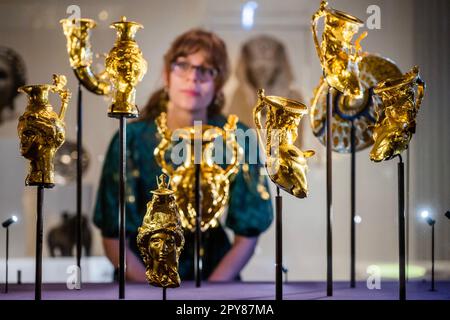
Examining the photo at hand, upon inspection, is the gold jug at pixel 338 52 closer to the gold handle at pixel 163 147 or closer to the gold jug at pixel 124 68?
the gold jug at pixel 124 68

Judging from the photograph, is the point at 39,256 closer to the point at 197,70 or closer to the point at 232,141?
the point at 232,141

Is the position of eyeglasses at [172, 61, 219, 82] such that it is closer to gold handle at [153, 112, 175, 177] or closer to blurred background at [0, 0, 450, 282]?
blurred background at [0, 0, 450, 282]

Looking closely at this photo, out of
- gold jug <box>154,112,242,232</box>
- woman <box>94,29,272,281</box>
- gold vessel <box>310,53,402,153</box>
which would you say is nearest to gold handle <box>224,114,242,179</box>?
gold jug <box>154,112,242,232</box>

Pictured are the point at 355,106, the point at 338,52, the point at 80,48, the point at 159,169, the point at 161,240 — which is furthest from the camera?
the point at 159,169

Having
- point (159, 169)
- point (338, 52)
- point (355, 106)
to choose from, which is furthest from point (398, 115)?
point (159, 169)

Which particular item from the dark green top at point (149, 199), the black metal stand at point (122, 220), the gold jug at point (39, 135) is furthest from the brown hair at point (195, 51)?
the gold jug at point (39, 135)

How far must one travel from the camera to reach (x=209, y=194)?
2744 millimetres

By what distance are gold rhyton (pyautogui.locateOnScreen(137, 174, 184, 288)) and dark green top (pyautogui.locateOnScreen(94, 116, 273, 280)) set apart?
1.06 metres

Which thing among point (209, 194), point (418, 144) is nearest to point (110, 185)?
point (209, 194)

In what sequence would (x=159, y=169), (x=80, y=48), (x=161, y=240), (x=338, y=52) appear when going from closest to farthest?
(x=161, y=240) < (x=338, y=52) < (x=80, y=48) < (x=159, y=169)

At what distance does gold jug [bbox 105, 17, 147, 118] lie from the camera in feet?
7.25

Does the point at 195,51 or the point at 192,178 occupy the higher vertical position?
the point at 195,51

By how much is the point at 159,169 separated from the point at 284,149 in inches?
44.2

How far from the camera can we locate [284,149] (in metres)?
2.09
